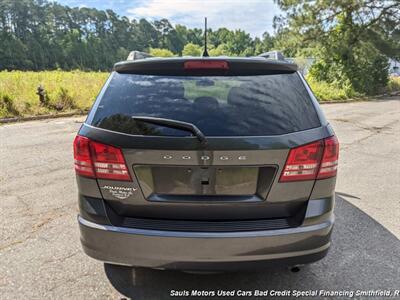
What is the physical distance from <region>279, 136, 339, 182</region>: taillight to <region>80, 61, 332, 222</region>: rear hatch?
0.12 ft

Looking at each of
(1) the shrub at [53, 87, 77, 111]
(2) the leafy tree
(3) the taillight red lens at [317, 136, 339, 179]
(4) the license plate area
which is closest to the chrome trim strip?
(4) the license plate area

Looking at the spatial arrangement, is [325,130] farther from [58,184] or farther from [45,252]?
[58,184]

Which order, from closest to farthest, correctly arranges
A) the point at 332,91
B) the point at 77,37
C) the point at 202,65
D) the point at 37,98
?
the point at 202,65
the point at 37,98
the point at 332,91
the point at 77,37

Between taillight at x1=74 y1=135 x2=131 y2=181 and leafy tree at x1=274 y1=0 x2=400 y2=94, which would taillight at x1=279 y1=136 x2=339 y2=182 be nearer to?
taillight at x1=74 y1=135 x2=131 y2=181

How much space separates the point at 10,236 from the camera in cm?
335

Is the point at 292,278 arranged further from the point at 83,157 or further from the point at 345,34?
A: the point at 345,34

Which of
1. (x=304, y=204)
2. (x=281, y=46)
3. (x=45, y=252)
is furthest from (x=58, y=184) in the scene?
(x=281, y=46)

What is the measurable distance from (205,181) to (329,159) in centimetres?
80

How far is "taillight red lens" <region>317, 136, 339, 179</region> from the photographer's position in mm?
2125

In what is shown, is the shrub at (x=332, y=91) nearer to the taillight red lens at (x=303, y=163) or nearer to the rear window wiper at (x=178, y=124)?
the taillight red lens at (x=303, y=163)

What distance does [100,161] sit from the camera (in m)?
2.11

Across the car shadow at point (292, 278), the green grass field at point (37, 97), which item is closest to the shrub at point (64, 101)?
the green grass field at point (37, 97)

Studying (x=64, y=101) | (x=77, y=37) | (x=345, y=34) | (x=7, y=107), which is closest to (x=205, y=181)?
(x=7, y=107)

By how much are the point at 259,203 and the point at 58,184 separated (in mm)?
3682
